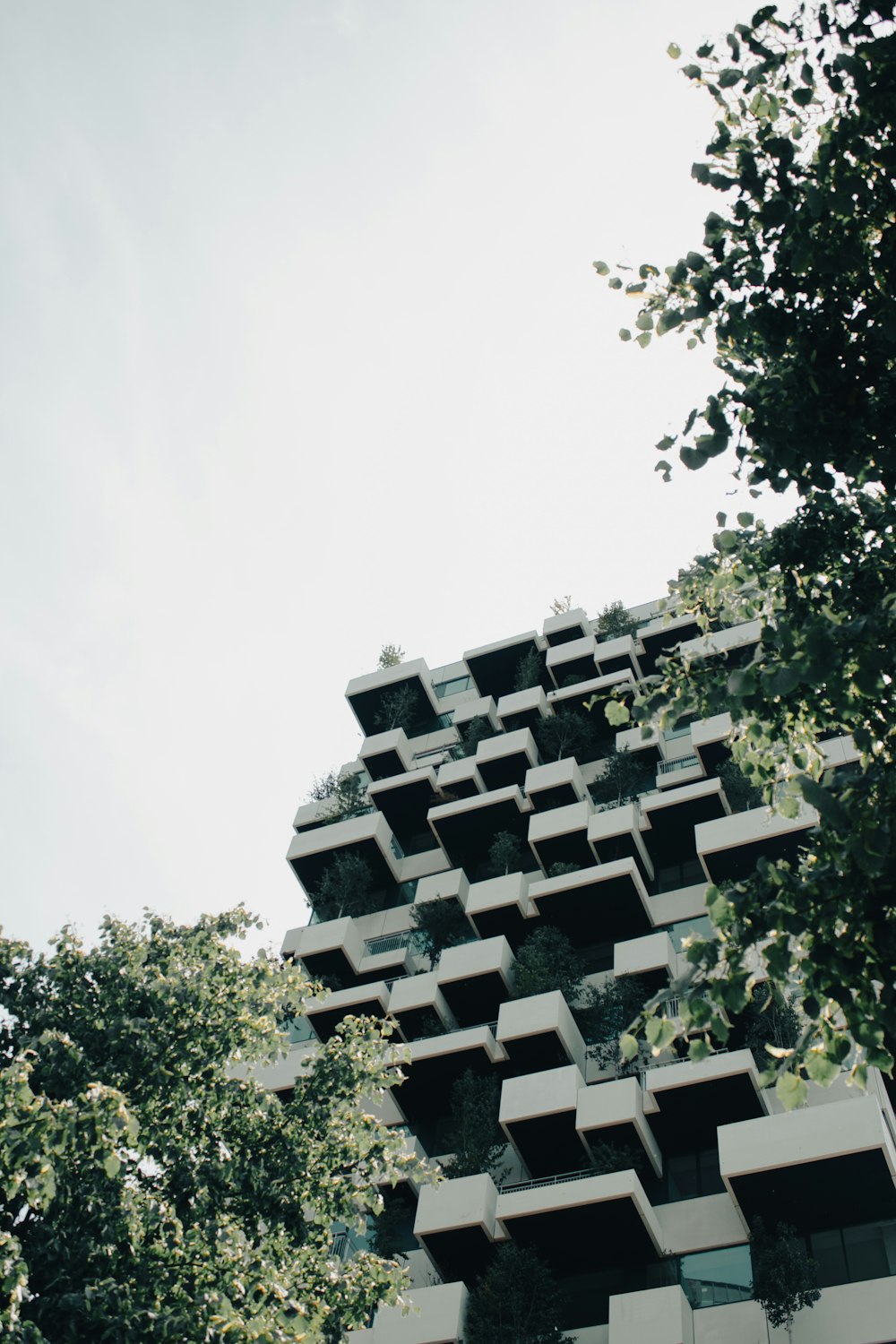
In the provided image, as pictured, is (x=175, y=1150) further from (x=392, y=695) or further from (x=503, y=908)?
(x=392, y=695)

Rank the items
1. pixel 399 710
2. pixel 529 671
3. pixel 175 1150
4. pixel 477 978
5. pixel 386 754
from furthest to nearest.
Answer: pixel 399 710 → pixel 529 671 → pixel 386 754 → pixel 477 978 → pixel 175 1150

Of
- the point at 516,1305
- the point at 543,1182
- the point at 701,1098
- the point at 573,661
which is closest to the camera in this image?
the point at 516,1305

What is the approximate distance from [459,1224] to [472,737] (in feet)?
49.9

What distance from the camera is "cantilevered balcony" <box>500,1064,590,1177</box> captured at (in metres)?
19.4

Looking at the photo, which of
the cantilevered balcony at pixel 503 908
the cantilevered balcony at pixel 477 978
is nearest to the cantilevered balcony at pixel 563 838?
the cantilevered balcony at pixel 503 908

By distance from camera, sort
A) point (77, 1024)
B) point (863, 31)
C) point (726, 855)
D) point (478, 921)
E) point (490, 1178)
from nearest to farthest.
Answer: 1. point (863, 31)
2. point (77, 1024)
3. point (490, 1178)
4. point (726, 855)
5. point (478, 921)

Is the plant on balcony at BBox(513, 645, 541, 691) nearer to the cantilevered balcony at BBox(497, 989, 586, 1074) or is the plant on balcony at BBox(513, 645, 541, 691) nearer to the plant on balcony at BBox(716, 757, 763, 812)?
the plant on balcony at BBox(716, 757, 763, 812)

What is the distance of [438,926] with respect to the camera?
84.4 ft

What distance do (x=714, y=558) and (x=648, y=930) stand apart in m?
17.1

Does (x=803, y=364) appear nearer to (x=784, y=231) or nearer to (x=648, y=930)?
(x=784, y=231)

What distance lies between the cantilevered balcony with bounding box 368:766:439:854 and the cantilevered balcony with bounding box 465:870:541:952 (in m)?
5.22

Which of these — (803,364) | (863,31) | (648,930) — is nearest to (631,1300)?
(648,930)

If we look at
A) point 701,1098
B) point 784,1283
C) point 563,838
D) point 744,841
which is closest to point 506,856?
point 563,838

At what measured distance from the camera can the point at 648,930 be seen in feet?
79.7
